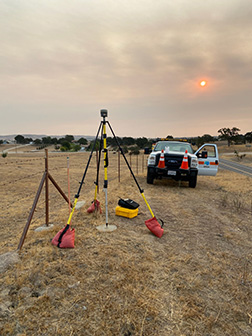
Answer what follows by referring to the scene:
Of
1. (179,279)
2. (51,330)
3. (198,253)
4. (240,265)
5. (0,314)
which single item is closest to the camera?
(51,330)

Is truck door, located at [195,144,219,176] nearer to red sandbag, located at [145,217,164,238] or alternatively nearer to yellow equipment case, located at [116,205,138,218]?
yellow equipment case, located at [116,205,138,218]

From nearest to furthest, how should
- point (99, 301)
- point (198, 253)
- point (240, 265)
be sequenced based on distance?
point (99, 301) < point (240, 265) < point (198, 253)

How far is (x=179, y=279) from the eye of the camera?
3.07 m

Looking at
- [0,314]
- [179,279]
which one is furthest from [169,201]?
[0,314]

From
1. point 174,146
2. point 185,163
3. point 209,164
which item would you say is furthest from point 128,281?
point 209,164

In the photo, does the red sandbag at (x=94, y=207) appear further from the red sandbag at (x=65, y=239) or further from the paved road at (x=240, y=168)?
the paved road at (x=240, y=168)

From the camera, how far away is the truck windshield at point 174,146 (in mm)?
9688

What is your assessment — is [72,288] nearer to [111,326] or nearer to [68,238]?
[111,326]

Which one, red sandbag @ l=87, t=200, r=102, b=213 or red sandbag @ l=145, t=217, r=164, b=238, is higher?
red sandbag @ l=87, t=200, r=102, b=213

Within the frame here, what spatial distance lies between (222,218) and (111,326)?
449cm

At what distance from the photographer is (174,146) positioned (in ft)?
32.6

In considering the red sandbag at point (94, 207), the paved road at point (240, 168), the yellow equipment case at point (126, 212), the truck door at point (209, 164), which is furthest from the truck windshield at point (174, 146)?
the paved road at point (240, 168)

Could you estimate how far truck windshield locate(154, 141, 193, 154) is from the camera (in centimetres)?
969

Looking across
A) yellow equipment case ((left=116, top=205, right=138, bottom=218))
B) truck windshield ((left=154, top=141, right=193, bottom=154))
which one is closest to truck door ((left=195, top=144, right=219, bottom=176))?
truck windshield ((left=154, top=141, right=193, bottom=154))
